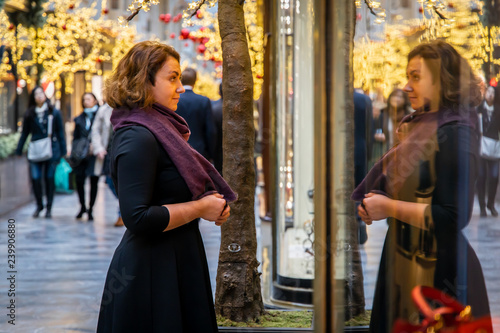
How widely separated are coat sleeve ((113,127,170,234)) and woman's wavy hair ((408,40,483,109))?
113 centimetres

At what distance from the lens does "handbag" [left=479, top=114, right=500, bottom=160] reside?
1443 millimetres

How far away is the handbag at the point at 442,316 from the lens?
150cm

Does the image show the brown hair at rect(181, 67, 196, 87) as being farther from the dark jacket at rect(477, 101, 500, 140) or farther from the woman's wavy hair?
the dark jacket at rect(477, 101, 500, 140)

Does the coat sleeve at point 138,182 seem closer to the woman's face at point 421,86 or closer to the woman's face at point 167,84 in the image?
the woman's face at point 167,84

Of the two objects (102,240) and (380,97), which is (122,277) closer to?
(380,97)

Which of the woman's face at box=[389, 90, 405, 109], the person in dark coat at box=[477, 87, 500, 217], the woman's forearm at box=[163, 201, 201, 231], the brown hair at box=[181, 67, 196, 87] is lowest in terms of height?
the woman's forearm at box=[163, 201, 201, 231]

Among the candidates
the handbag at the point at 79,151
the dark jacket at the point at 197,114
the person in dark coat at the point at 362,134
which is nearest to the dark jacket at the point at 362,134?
the person in dark coat at the point at 362,134

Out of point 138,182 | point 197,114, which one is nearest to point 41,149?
point 197,114

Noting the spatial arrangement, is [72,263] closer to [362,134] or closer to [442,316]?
[362,134]

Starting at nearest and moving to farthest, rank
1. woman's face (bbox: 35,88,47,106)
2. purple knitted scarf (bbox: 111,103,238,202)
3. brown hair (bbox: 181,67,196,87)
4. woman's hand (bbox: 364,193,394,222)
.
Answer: woman's hand (bbox: 364,193,394,222) → purple knitted scarf (bbox: 111,103,238,202) → brown hair (bbox: 181,67,196,87) → woman's face (bbox: 35,88,47,106)

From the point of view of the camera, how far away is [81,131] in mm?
10438

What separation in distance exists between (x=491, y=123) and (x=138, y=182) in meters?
1.30

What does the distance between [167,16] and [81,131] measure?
78.3 inches

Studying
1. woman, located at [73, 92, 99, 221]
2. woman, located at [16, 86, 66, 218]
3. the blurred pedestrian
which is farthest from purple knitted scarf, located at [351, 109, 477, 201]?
woman, located at [16, 86, 66, 218]
